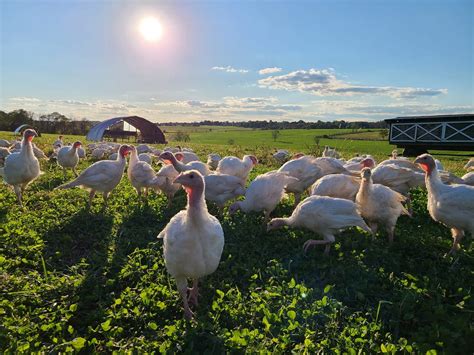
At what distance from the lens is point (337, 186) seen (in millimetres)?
7434

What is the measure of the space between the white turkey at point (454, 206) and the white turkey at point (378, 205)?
633 millimetres

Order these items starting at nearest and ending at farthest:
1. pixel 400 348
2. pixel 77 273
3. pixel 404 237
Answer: pixel 400 348
pixel 77 273
pixel 404 237

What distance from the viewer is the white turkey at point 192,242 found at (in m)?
4.10

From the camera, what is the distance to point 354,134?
5644cm

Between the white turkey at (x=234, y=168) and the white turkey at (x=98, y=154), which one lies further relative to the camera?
the white turkey at (x=98, y=154)

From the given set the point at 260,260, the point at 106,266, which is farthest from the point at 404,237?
the point at 106,266

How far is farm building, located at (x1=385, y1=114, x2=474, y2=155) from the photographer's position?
24.8m

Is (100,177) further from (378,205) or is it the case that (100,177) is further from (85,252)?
(378,205)

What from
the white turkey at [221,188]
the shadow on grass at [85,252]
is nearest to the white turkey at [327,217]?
the white turkey at [221,188]

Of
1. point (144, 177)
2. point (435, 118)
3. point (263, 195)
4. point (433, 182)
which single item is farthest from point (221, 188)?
point (435, 118)

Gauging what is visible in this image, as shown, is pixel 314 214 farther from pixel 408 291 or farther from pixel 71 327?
pixel 71 327

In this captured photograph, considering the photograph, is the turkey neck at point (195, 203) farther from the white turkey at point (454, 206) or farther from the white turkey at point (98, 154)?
the white turkey at point (98, 154)

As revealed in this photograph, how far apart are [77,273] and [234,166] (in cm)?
599

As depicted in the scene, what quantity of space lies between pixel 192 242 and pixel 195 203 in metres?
0.48
